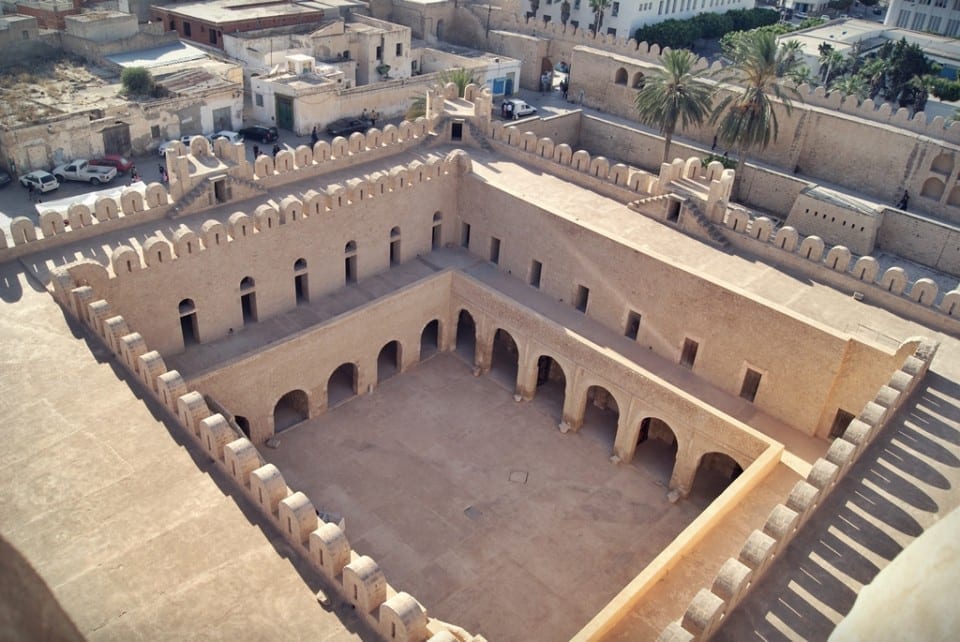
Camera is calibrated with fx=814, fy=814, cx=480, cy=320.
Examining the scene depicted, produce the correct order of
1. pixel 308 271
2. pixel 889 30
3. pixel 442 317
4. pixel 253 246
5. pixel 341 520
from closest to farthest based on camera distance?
pixel 341 520 → pixel 253 246 → pixel 308 271 → pixel 442 317 → pixel 889 30

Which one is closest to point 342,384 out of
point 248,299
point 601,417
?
point 248,299

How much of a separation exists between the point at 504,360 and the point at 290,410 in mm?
8539

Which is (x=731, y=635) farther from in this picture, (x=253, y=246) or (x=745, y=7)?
(x=745, y=7)

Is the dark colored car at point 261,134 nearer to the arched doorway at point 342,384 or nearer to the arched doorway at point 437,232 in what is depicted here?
the arched doorway at point 437,232

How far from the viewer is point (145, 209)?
26203 mm

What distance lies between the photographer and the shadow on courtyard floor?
50.9 feet

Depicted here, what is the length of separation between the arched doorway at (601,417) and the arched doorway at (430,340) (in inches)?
250

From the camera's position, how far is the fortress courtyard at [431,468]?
15484mm

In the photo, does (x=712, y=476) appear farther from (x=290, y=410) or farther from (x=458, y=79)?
(x=458, y=79)

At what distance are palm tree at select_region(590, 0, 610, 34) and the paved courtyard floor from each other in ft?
127

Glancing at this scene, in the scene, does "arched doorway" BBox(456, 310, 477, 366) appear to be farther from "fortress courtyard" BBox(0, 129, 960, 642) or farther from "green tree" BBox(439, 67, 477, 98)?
"green tree" BBox(439, 67, 477, 98)

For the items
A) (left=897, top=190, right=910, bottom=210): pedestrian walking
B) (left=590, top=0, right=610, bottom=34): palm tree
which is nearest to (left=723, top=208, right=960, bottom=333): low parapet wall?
(left=897, top=190, right=910, bottom=210): pedestrian walking

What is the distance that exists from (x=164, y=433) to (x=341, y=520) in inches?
243

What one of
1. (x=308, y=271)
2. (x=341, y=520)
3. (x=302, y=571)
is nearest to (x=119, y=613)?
(x=302, y=571)
